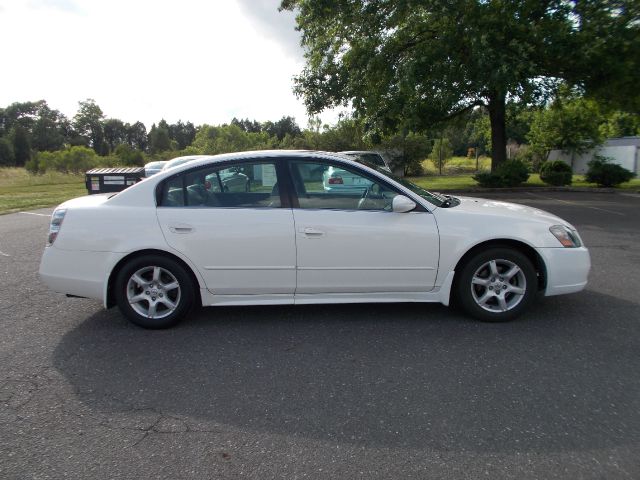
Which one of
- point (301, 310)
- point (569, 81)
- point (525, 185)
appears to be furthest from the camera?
point (525, 185)

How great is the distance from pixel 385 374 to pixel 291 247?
1.39m

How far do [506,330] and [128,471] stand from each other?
125 inches

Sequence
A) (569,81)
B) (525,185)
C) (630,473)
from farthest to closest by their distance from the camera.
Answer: (525,185) → (569,81) → (630,473)

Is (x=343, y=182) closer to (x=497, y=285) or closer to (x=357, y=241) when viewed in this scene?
(x=357, y=241)

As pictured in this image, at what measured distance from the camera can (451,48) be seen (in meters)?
14.4

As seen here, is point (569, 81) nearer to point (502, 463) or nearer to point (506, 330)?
point (506, 330)

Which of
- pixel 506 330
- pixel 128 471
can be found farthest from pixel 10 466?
pixel 506 330

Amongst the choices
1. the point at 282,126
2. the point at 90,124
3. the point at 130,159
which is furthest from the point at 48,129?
the point at 130,159

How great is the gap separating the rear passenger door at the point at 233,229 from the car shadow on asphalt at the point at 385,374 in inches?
18.8

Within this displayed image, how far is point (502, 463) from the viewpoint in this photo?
7.50 ft

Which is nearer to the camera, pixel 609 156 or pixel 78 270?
pixel 78 270

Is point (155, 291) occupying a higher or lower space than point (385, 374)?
higher

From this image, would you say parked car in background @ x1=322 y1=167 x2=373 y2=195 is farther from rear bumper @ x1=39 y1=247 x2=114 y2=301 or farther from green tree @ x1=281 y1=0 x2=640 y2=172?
green tree @ x1=281 y1=0 x2=640 y2=172

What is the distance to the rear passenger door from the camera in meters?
3.98
